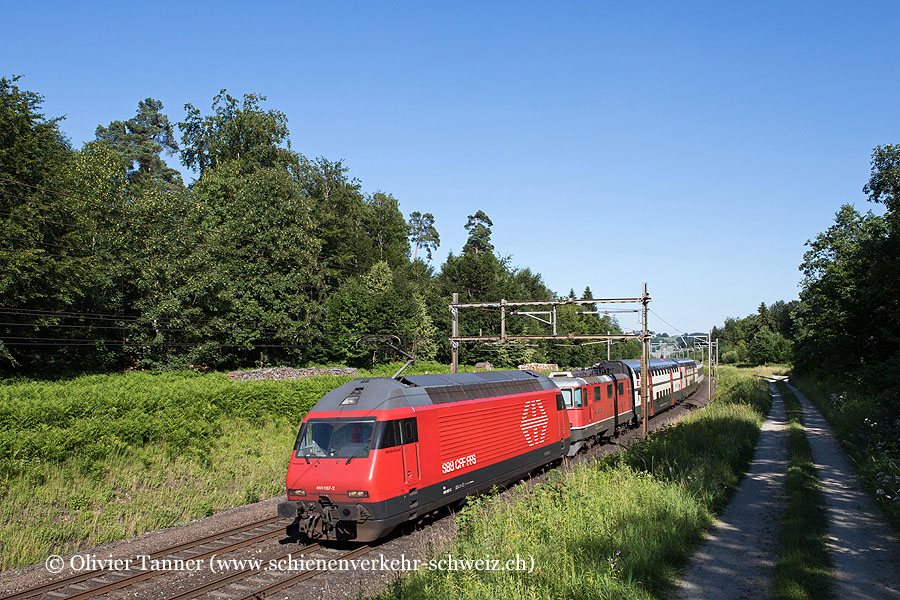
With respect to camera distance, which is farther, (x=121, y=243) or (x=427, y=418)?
(x=121, y=243)

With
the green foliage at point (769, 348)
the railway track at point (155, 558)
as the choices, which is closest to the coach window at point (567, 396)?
the railway track at point (155, 558)

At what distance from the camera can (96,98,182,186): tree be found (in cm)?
7275

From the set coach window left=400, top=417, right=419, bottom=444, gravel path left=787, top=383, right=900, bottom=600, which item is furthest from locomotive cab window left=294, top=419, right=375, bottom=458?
gravel path left=787, top=383, right=900, bottom=600

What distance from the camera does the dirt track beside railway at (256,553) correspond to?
1011 centimetres

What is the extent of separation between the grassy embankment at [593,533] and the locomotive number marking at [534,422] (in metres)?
2.08

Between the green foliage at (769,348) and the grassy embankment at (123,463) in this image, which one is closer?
the grassy embankment at (123,463)

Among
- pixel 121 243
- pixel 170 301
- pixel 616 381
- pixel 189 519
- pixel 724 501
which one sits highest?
pixel 121 243

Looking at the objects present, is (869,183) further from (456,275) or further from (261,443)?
(456,275)

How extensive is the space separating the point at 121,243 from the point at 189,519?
86.1 ft

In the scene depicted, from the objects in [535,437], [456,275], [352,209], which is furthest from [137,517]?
[456,275]

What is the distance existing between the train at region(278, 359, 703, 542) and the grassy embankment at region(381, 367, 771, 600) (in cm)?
117

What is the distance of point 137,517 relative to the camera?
14375 mm

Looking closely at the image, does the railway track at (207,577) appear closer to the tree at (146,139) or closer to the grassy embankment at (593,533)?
the grassy embankment at (593,533)

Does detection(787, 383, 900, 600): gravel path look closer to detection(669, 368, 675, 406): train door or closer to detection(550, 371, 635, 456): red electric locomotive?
detection(550, 371, 635, 456): red electric locomotive
